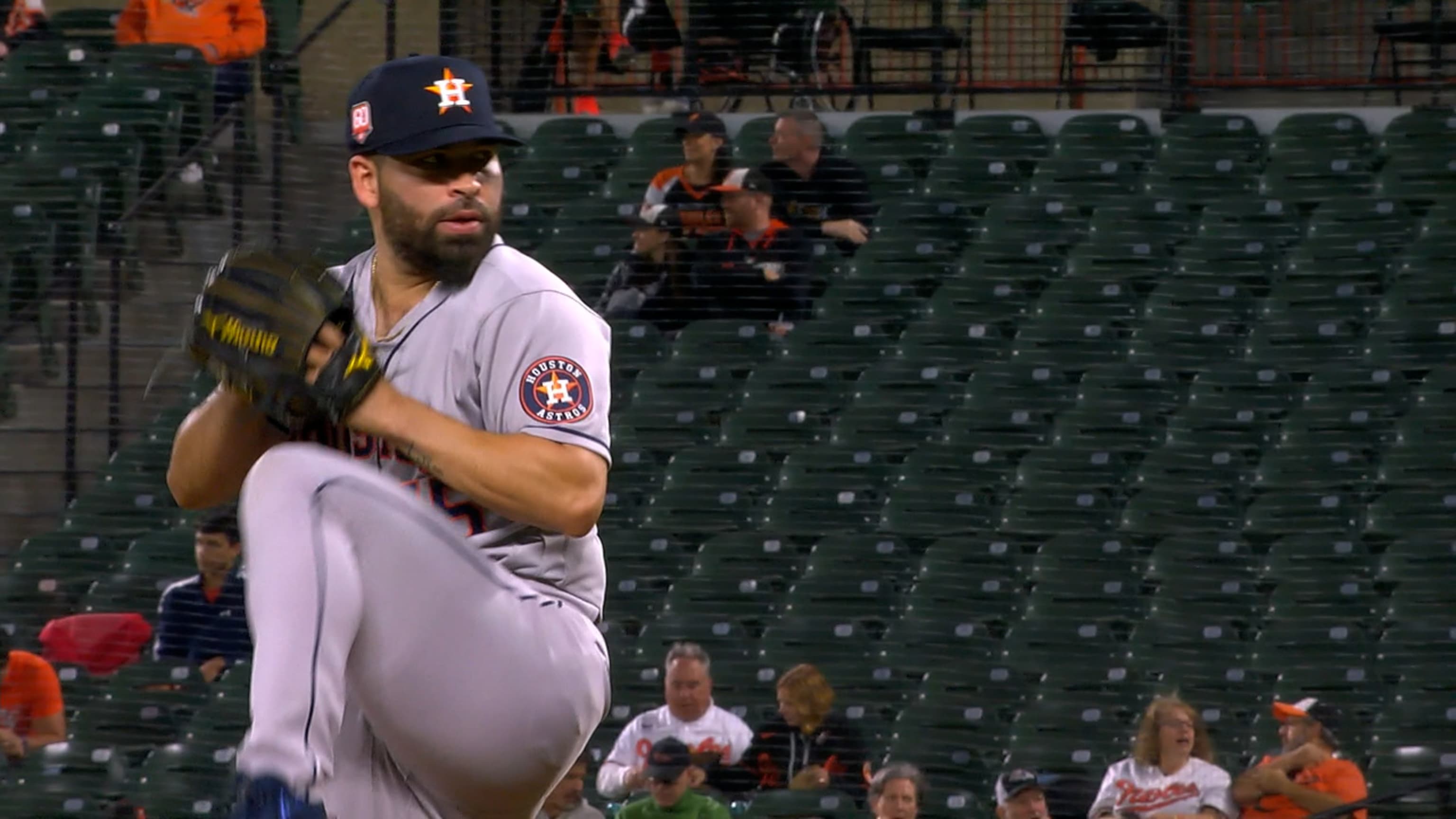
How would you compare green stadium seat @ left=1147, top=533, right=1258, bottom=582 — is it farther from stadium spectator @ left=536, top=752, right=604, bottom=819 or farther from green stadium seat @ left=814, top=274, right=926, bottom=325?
stadium spectator @ left=536, top=752, right=604, bottom=819

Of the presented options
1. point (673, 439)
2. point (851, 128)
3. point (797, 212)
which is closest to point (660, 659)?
point (673, 439)

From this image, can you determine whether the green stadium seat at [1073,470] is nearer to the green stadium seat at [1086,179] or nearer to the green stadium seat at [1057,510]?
the green stadium seat at [1057,510]

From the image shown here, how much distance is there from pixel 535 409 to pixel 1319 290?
181 inches

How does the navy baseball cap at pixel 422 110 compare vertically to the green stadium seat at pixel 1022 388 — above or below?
above

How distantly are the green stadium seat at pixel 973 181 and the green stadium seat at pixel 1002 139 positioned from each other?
3 centimetres

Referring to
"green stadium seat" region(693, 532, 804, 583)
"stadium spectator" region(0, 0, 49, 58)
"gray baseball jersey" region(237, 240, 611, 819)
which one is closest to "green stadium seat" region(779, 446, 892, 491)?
"green stadium seat" region(693, 532, 804, 583)

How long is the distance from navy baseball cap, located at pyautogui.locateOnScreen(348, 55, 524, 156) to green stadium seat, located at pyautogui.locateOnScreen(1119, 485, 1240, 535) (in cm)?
395

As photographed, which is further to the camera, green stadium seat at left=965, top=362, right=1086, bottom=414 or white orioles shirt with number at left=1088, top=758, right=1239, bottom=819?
green stadium seat at left=965, top=362, right=1086, bottom=414

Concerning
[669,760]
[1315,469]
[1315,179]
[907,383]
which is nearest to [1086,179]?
[1315,179]

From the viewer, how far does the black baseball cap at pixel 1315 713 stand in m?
5.25

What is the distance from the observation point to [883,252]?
22.2 ft

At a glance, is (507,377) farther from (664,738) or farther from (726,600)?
(726,600)

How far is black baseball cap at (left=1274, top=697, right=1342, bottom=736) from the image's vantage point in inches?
207

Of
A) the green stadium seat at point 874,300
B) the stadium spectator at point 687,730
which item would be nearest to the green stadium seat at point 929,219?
the green stadium seat at point 874,300
